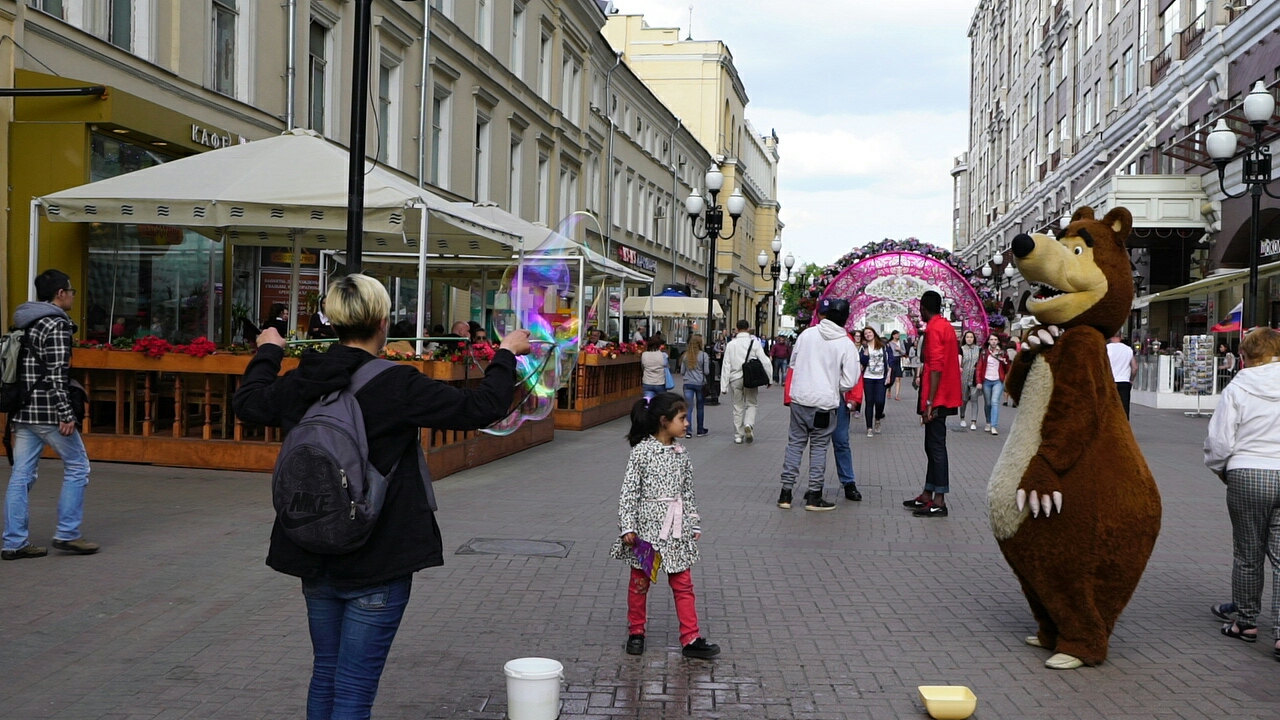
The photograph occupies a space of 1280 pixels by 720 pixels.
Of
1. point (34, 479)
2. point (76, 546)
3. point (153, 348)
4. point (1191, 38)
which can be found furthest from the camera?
point (1191, 38)

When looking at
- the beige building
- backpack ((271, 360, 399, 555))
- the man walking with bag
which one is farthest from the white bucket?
the beige building

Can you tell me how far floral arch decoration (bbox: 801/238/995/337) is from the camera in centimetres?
2591

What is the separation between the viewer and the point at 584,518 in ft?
31.2

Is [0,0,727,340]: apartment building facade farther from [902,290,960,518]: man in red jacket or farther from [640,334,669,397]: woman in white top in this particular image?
[902,290,960,518]: man in red jacket

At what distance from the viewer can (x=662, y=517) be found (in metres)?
5.54

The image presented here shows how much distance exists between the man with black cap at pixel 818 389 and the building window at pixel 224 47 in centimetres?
1141

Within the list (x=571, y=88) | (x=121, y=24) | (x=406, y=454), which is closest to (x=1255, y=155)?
(x=406, y=454)

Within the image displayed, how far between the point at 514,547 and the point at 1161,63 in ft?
105

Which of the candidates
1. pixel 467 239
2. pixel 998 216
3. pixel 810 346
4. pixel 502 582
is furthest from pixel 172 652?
pixel 998 216

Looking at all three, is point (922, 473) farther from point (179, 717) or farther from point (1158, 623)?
point (179, 717)

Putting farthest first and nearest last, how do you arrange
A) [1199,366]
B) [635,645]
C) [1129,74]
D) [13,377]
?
[1129,74]
[1199,366]
[13,377]
[635,645]

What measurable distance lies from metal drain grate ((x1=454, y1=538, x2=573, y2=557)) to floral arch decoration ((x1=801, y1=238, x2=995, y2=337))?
725 inches

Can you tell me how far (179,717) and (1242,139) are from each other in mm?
29130

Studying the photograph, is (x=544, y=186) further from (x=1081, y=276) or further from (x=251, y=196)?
(x=1081, y=276)
